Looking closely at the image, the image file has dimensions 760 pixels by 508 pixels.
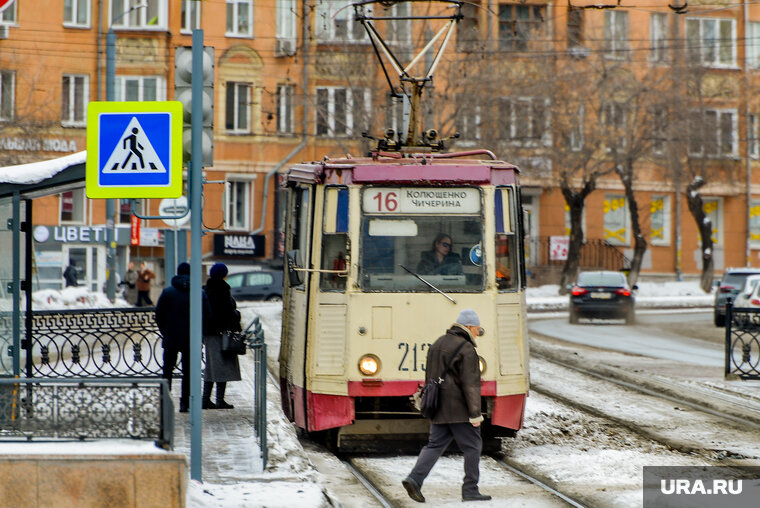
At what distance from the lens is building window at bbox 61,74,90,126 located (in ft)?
146

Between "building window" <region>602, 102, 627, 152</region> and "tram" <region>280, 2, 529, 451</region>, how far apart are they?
32.7 metres

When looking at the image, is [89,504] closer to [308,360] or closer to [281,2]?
[308,360]

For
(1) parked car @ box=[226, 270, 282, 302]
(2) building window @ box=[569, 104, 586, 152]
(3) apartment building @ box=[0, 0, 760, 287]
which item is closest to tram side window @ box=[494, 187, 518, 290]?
(3) apartment building @ box=[0, 0, 760, 287]

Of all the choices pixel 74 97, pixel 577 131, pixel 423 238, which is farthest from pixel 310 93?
pixel 423 238

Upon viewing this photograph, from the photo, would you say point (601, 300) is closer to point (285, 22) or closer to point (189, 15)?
point (285, 22)

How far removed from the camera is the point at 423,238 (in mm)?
12195

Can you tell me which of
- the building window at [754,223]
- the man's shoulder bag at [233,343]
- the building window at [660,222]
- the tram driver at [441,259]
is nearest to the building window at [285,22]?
the building window at [660,222]

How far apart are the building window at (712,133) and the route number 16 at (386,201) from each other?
114 ft

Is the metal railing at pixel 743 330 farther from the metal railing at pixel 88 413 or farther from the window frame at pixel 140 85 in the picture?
the window frame at pixel 140 85

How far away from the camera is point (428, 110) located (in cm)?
3331

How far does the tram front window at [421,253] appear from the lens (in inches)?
479

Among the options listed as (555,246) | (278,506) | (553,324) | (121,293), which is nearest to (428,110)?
(553,324)

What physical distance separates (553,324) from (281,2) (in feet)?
56.1

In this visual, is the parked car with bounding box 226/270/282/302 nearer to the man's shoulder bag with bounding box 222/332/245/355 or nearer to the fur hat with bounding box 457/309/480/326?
the man's shoulder bag with bounding box 222/332/245/355
